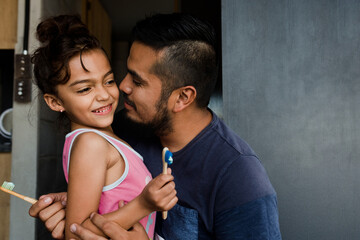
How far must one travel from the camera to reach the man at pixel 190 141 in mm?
1029

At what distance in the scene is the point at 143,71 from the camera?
1.19 metres

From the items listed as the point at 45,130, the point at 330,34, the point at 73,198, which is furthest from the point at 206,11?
the point at 73,198

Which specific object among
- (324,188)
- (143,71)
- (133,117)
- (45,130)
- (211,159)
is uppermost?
(143,71)

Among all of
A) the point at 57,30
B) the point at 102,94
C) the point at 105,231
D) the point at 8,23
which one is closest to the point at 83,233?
the point at 105,231

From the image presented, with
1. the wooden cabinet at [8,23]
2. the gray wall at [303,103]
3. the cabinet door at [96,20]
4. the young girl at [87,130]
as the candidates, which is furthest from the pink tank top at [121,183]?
the cabinet door at [96,20]

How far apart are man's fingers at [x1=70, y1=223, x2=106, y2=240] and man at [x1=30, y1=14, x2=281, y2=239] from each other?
0.39 ft

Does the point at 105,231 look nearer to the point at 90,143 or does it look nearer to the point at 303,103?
the point at 90,143

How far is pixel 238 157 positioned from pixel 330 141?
787 millimetres

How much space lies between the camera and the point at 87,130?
39.8 inches

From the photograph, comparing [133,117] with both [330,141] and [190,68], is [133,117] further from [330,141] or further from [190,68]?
[330,141]

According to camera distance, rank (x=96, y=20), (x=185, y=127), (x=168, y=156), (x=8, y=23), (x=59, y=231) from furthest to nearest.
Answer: (x=96, y=20), (x=8, y=23), (x=185, y=127), (x=59, y=231), (x=168, y=156)

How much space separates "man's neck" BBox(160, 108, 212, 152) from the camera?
1209 mm

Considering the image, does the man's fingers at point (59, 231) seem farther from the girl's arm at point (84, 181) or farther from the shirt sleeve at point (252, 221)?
the shirt sleeve at point (252, 221)

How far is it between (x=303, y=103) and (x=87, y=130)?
1.11m
